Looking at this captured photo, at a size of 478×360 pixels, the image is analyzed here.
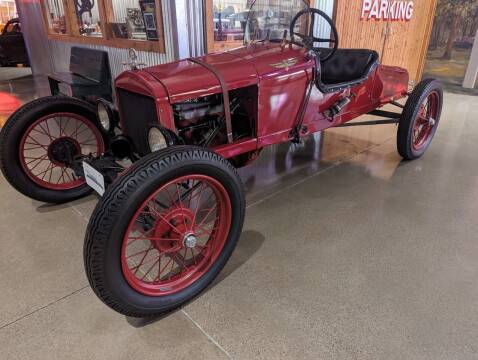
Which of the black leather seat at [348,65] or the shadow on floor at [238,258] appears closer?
the shadow on floor at [238,258]

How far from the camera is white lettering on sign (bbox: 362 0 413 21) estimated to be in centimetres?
605

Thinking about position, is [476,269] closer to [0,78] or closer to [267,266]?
[267,266]

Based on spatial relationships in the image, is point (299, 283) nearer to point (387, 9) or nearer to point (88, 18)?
point (88, 18)

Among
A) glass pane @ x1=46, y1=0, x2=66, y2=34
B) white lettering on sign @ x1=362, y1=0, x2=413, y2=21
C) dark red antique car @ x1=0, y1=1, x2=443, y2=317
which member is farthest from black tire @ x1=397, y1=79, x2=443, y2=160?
glass pane @ x1=46, y1=0, x2=66, y2=34

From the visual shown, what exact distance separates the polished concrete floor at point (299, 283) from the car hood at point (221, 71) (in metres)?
1.02

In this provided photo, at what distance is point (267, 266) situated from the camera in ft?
7.07

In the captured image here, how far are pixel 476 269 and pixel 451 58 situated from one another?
26.2 ft

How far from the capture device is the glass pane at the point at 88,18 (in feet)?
18.2

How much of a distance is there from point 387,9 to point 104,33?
5045 mm

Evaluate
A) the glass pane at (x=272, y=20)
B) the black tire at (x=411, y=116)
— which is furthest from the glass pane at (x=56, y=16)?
the black tire at (x=411, y=116)

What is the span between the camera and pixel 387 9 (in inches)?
258

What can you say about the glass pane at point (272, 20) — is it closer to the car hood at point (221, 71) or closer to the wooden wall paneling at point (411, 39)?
the car hood at point (221, 71)

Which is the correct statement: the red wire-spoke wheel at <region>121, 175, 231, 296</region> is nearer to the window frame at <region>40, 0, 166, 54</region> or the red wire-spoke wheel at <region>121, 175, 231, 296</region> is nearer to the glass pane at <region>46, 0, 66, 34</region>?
the window frame at <region>40, 0, 166, 54</region>

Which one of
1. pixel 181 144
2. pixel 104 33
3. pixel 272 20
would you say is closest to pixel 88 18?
pixel 104 33
